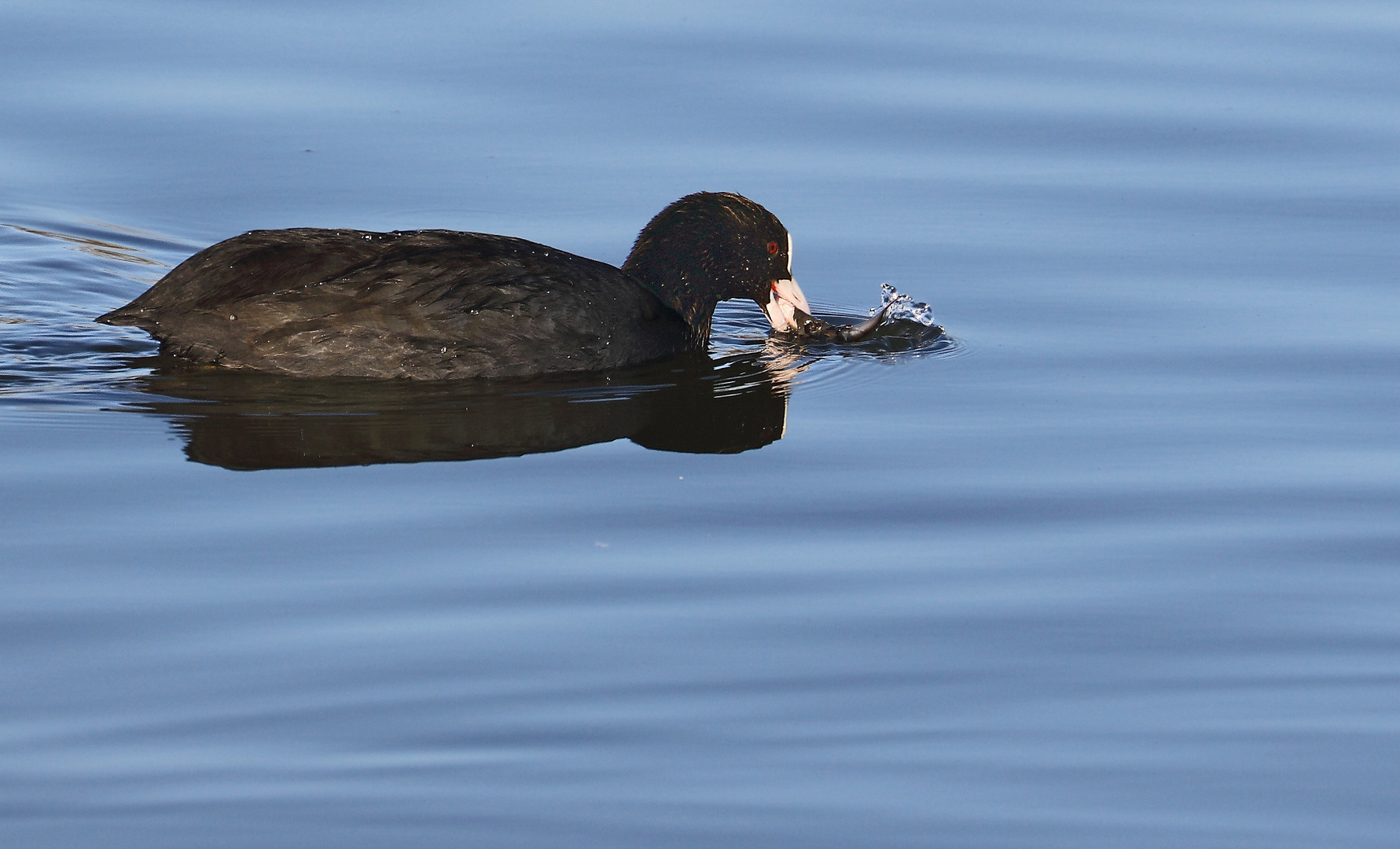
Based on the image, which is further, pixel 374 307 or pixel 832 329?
pixel 832 329

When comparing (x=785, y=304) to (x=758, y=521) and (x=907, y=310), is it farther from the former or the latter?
(x=758, y=521)

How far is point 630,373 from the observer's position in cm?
923

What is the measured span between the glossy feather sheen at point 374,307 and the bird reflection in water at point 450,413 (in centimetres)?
10

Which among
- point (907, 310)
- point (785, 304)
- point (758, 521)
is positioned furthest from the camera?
point (785, 304)

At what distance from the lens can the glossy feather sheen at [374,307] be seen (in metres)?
8.77

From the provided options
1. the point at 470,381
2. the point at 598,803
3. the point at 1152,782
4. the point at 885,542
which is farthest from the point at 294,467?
the point at 1152,782

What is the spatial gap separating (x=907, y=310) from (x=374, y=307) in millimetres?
2591

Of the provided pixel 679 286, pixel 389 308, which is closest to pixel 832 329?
pixel 679 286

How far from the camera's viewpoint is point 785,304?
9922 millimetres

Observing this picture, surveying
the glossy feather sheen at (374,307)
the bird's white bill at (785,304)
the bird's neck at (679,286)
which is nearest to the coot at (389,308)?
the glossy feather sheen at (374,307)

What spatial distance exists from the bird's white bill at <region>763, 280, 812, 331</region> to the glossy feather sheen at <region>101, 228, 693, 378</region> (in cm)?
118

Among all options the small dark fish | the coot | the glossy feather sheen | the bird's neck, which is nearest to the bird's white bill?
the small dark fish

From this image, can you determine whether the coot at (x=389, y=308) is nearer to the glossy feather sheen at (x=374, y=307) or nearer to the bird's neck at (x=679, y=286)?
the glossy feather sheen at (x=374, y=307)

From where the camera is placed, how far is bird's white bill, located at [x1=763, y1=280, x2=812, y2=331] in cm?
985
